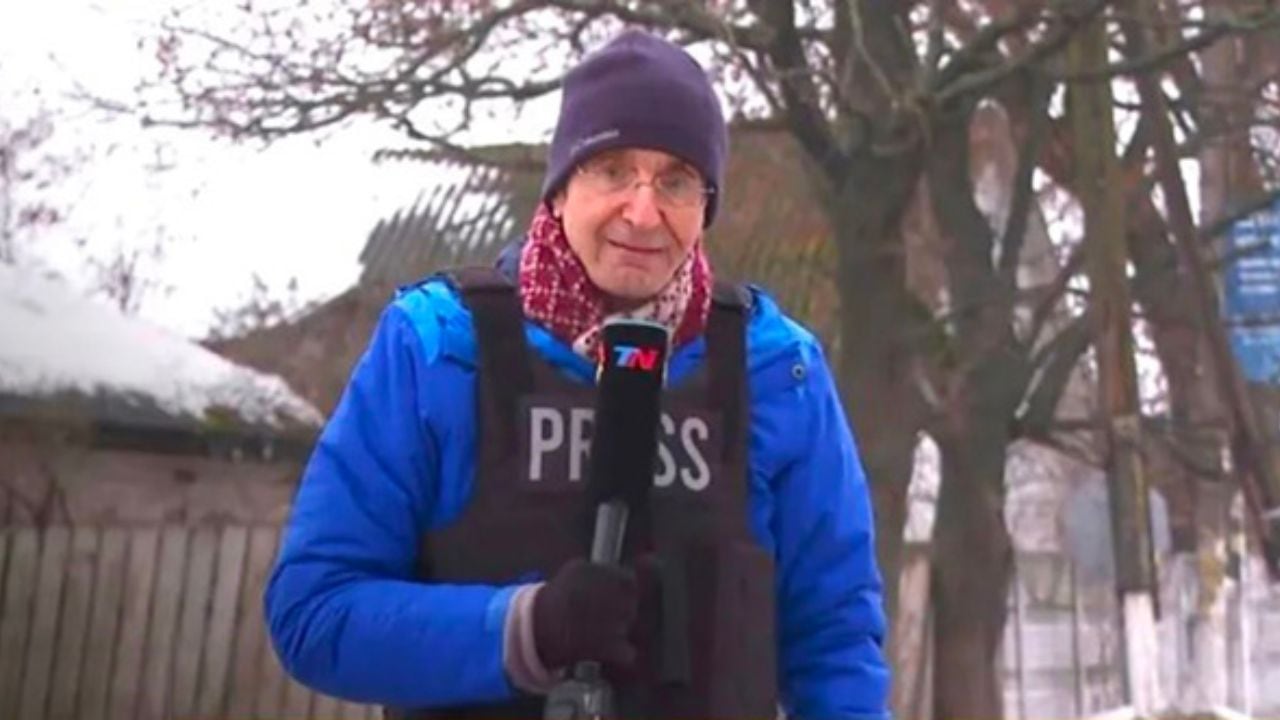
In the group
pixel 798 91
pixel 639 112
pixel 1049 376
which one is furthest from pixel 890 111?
pixel 639 112

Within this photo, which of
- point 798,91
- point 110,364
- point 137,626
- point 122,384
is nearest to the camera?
point 137,626

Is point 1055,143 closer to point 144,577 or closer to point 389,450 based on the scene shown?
point 144,577

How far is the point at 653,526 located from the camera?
2135 millimetres

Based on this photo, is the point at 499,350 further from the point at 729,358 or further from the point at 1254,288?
the point at 1254,288

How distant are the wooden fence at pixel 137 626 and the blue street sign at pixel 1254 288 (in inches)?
262

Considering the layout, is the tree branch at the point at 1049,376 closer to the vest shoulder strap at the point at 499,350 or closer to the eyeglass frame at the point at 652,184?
the eyeglass frame at the point at 652,184

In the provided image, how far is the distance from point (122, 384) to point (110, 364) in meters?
0.17

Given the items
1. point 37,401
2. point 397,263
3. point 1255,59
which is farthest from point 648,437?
point 397,263

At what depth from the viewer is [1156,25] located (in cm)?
980

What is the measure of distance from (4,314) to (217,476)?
1.17 metres

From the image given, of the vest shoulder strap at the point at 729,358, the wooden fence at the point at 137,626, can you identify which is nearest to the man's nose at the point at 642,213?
the vest shoulder strap at the point at 729,358

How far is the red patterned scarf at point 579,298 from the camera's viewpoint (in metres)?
2.21

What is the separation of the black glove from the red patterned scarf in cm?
28

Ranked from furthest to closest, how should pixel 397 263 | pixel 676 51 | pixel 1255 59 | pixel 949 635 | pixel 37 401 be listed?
pixel 397 263
pixel 949 635
pixel 1255 59
pixel 37 401
pixel 676 51
